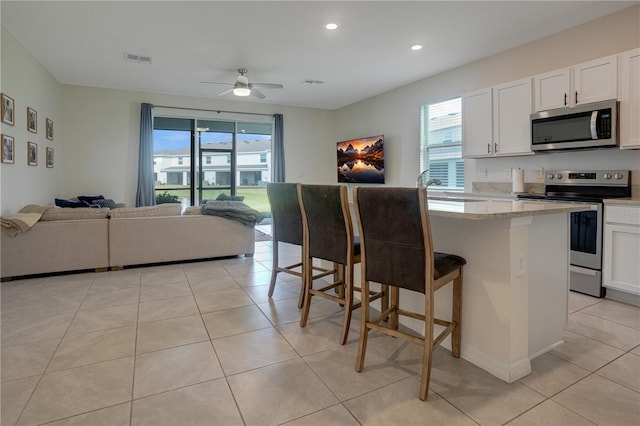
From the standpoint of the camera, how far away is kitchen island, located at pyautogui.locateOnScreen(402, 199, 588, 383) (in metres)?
1.88

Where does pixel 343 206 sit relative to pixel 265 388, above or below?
above

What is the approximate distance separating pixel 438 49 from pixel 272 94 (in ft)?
11.5

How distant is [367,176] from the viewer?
7.07m

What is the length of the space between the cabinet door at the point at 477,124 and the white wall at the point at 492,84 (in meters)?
0.32

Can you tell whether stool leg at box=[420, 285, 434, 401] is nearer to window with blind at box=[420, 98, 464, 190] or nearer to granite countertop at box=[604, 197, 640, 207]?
granite countertop at box=[604, 197, 640, 207]

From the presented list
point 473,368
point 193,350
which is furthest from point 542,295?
point 193,350

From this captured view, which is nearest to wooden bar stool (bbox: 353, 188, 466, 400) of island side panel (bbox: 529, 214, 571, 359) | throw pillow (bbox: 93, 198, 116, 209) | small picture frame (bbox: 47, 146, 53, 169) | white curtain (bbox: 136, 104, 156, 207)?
island side panel (bbox: 529, 214, 571, 359)

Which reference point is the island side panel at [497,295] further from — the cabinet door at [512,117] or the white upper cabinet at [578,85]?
the cabinet door at [512,117]

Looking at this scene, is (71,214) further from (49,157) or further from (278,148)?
(278,148)

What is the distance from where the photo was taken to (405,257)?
1827mm

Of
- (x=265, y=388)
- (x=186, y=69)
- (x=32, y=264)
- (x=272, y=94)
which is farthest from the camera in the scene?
(x=272, y=94)

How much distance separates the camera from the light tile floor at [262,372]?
163 centimetres

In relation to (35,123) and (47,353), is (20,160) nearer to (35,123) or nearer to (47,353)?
(35,123)

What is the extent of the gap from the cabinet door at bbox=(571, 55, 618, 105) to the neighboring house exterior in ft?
19.2
